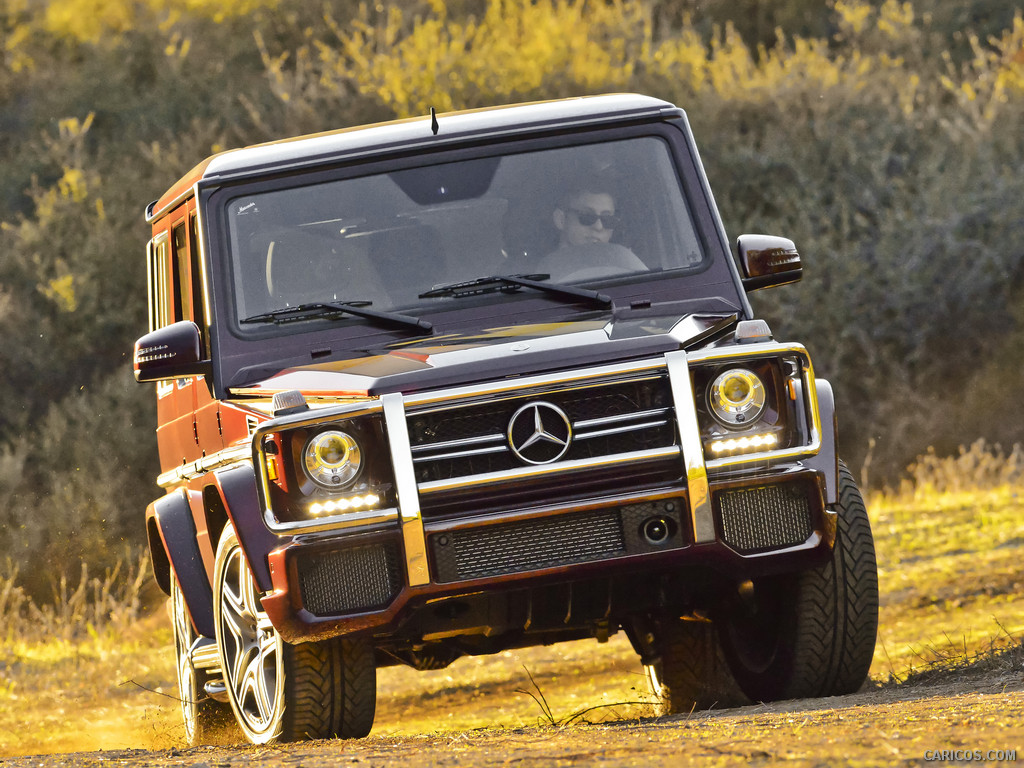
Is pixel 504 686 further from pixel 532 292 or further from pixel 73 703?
pixel 532 292

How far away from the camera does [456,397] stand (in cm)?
467

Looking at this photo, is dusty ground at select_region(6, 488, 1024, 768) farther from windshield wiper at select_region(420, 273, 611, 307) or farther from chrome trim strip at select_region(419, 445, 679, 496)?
windshield wiper at select_region(420, 273, 611, 307)

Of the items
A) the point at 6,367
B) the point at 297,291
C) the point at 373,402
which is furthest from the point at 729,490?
the point at 6,367

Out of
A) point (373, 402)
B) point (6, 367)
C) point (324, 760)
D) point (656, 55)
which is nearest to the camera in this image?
point (324, 760)

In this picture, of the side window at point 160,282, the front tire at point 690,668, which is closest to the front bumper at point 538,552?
the front tire at point 690,668

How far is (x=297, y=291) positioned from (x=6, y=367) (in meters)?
12.8

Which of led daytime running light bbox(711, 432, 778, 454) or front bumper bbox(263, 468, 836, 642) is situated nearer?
front bumper bbox(263, 468, 836, 642)

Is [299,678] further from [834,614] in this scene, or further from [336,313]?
[834,614]

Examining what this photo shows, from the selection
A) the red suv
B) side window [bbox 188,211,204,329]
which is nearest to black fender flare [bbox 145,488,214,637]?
the red suv

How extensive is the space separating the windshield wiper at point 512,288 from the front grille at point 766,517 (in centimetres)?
103

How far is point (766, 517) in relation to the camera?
4.81 m

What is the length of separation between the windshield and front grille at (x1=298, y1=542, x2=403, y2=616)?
1184mm

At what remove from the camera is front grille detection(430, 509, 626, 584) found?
466 cm

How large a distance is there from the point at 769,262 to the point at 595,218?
684mm
